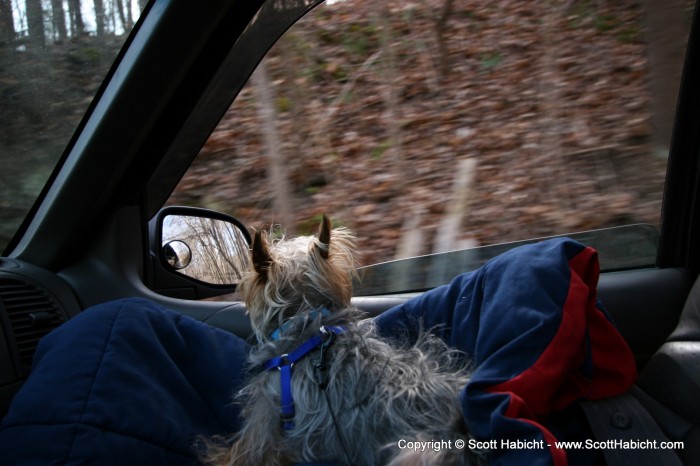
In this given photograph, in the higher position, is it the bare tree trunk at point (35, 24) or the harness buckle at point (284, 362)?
the bare tree trunk at point (35, 24)

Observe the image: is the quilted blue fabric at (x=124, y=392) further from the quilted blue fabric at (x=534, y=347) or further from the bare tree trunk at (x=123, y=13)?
the bare tree trunk at (x=123, y=13)

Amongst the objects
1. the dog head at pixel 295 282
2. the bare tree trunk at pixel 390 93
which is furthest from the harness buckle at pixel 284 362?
the bare tree trunk at pixel 390 93

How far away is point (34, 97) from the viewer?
3.87m

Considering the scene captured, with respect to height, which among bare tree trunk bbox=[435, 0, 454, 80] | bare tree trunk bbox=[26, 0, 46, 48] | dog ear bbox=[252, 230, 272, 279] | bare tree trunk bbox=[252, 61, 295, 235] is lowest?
bare tree trunk bbox=[252, 61, 295, 235]

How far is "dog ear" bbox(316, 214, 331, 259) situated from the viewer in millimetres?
3385

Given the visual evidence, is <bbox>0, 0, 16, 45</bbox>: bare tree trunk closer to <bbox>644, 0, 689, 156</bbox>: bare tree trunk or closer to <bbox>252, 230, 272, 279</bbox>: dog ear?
<bbox>252, 230, 272, 279</bbox>: dog ear

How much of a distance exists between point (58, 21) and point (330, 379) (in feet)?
9.79

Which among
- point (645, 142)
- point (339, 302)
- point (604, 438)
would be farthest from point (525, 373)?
point (645, 142)

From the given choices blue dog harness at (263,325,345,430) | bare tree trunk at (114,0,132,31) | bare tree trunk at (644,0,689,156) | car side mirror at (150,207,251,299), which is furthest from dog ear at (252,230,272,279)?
bare tree trunk at (644,0,689,156)

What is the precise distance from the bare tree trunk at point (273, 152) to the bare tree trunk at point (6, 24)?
11.4ft

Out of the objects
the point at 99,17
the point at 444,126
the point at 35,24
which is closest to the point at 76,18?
the point at 99,17

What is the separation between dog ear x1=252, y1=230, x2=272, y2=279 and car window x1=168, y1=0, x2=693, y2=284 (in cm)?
207

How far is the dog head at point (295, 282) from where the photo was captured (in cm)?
351

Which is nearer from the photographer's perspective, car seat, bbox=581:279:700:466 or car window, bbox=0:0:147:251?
car seat, bbox=581:279:700:466
